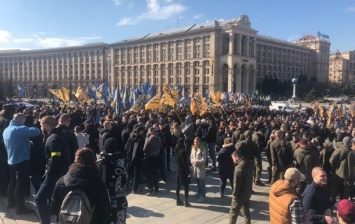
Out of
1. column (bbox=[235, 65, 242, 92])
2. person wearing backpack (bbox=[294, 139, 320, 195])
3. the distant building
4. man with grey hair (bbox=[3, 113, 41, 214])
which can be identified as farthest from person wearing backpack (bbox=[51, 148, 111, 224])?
the distant building

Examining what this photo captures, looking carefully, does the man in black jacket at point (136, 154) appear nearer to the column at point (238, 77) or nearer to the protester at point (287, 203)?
the protester at point (287, 203)

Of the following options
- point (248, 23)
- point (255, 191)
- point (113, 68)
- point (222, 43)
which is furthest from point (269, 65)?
point (255, 191)

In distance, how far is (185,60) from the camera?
8956 centimetres

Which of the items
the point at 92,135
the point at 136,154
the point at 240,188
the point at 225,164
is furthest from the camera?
the point at 92,135

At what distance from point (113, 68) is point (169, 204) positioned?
103 meters

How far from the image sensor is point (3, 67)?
424 ft

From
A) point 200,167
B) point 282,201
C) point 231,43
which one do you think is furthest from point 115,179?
point 231,43

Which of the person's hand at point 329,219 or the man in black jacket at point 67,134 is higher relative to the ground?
the man in black jacket at point 67,134

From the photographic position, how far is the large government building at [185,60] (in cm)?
8562

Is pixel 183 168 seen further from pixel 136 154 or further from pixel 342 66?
pixel 342 66

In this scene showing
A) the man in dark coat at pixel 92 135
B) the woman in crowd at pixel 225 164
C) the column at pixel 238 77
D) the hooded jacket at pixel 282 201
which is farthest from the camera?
the column at pixel 238 77

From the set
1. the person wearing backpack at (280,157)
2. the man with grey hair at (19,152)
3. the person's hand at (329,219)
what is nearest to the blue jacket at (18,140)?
the man with grey hair at (19,152)

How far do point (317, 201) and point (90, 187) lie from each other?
288 cm

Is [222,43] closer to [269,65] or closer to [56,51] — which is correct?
[269,65]
